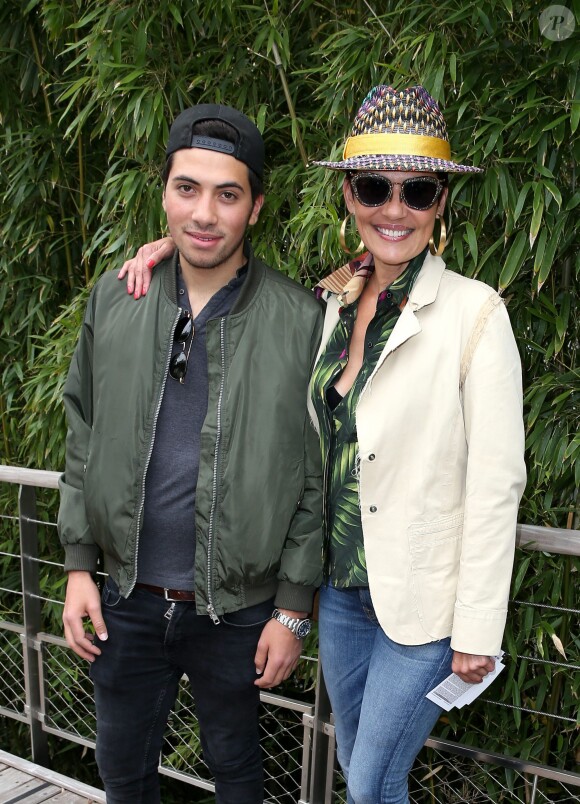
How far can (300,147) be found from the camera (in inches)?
104

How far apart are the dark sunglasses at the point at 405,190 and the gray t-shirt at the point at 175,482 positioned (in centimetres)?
39

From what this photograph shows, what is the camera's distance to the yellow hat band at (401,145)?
149 cm

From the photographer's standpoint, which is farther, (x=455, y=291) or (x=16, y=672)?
(x=16, y=672)

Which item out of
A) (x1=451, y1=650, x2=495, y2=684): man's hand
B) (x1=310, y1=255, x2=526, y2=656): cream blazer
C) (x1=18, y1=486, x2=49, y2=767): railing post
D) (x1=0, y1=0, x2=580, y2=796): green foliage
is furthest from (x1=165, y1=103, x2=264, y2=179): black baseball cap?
(x1=18, y1=486, x2=49, y2=767): railing post

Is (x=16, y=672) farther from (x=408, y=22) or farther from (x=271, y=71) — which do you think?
(x=408, y=22)

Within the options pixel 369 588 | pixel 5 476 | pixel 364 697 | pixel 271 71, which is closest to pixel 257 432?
pixel 369 588

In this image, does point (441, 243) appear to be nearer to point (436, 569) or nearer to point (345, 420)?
point (345, 420)

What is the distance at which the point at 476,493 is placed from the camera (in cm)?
140

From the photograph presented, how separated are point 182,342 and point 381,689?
2.51 feet

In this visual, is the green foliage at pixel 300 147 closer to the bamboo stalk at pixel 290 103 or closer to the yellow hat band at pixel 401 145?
the bamboo stalk at pixel 290 103

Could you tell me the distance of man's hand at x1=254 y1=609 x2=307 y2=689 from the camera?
162 cm

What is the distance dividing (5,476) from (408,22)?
5.96 feet

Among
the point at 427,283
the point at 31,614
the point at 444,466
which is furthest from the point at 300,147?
the point at 31,614

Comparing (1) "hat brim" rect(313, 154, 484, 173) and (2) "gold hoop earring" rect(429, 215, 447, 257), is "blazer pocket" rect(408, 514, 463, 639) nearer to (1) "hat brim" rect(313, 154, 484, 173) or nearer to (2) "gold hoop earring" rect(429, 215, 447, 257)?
(2) "gold hoop earring" rect(429, 215, 447, 257)
